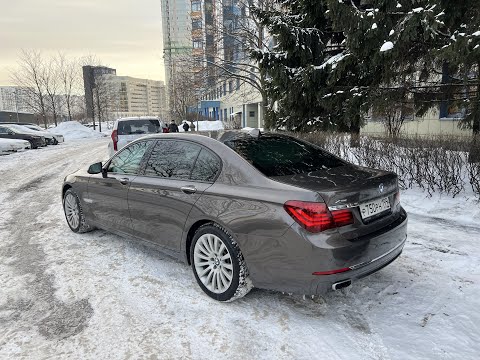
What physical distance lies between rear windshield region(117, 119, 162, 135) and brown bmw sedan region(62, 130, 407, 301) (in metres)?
7.64

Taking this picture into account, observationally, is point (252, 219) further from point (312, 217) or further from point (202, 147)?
point (202, 147)

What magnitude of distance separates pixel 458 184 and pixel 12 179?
11893 mm

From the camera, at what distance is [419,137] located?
6934mm

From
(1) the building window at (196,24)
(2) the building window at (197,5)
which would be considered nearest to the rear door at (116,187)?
(1) the building window at (196,24)

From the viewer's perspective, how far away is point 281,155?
3.60 m

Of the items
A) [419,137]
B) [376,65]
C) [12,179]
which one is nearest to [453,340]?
[419,137]

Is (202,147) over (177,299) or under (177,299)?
over

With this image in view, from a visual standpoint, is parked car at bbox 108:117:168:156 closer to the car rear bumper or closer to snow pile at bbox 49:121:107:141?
the car rear bumper

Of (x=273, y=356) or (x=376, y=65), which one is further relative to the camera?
(x=376, y=65)

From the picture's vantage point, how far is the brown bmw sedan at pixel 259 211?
280 cm

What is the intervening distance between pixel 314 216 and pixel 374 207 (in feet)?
2.23

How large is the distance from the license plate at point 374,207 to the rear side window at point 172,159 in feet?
5.59

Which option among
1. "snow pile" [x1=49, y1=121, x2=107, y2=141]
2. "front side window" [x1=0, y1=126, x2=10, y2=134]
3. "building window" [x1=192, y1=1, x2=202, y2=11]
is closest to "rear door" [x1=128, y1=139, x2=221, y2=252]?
"building window" [x1=192, y1=1, x2=202, y2=11]

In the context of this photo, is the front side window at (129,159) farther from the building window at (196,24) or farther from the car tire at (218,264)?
the building window at (196,24)
